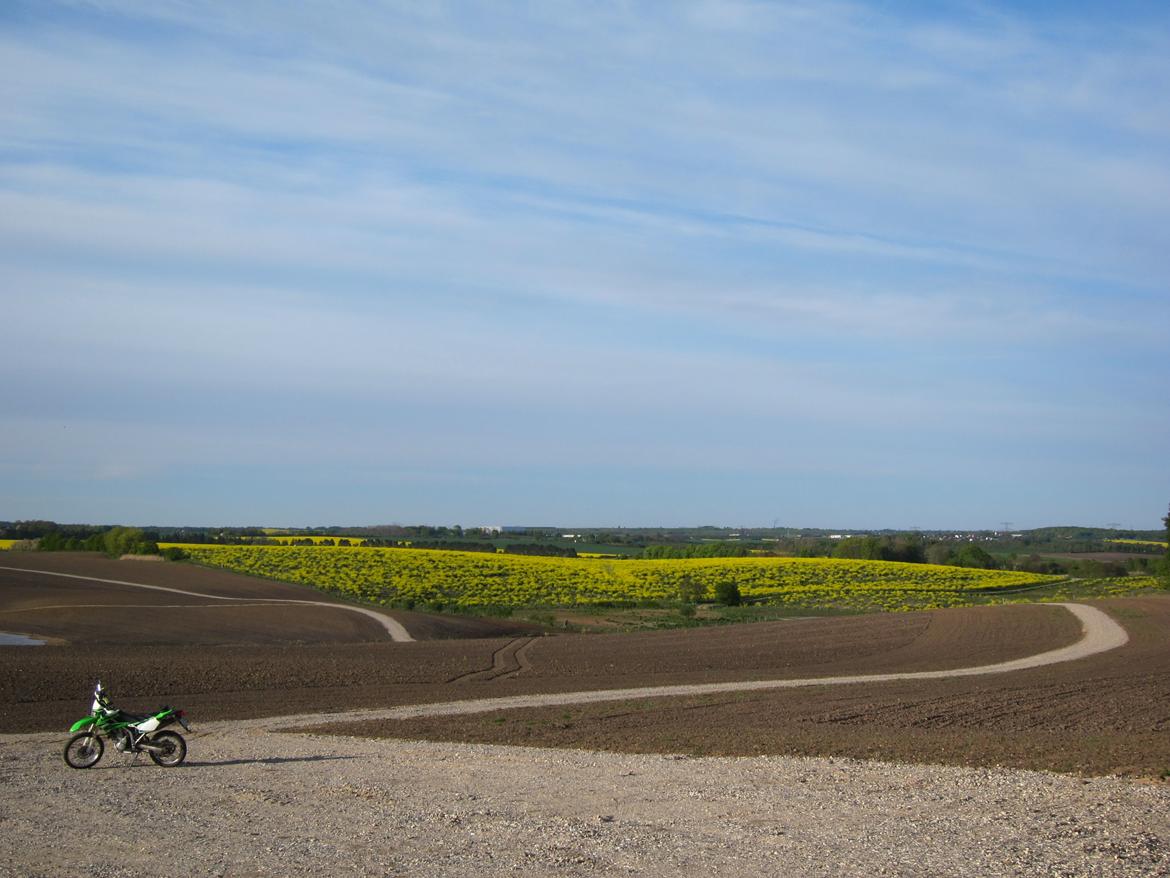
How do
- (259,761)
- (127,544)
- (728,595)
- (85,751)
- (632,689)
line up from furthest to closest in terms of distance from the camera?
(127,544)
(728,595)
(632,689)
(259,761)
(85,751)

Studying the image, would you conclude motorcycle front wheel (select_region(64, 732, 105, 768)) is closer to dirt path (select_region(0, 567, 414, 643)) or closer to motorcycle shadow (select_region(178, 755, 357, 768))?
motorcycle shadow (select_region(178, 755, 357, 768))

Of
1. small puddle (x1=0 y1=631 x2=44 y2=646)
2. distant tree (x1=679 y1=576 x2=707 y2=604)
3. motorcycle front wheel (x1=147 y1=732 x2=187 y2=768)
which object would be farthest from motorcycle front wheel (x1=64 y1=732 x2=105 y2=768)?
distant tree (x1=679 y1=576 x2=707 y2=604)

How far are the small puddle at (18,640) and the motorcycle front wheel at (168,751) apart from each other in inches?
1033

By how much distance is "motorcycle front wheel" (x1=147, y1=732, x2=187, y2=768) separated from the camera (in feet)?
52.6

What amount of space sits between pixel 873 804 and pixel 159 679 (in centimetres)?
2098

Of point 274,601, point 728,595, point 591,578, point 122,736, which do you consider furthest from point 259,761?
point 591,578

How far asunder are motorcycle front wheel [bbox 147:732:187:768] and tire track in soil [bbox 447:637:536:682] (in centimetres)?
1525

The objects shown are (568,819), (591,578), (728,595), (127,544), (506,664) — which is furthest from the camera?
(127,544)

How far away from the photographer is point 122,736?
16.0 m

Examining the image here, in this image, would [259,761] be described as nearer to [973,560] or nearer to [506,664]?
[506,664]

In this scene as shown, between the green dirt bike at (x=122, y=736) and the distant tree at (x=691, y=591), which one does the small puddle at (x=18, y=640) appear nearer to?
the green dirt bike at (x=122, y=736)

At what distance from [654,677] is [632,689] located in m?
3.33

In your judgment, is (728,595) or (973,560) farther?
(973,560)

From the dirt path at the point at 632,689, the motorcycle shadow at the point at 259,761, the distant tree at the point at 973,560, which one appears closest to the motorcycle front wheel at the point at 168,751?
the motorcycle shadow at the point at 259,761
